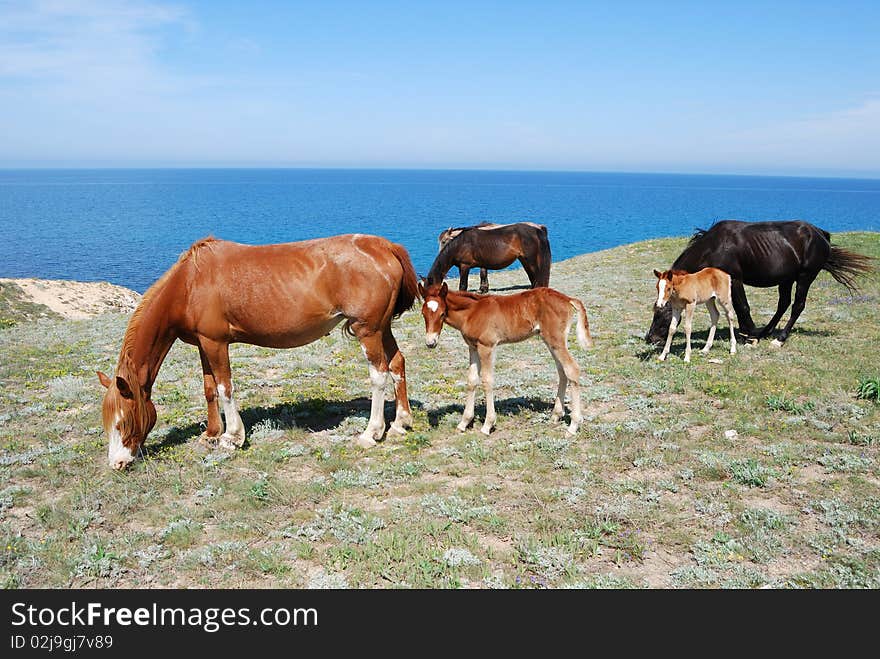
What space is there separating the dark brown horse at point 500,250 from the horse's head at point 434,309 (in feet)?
38.4

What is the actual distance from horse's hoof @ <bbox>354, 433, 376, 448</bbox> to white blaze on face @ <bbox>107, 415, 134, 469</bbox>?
10.3ft

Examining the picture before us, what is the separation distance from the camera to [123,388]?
294 inches

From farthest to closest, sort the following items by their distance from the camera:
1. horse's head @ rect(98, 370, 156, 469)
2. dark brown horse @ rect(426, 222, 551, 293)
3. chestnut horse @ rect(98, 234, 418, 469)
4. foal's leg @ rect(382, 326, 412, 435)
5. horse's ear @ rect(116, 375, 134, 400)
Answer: dark brown horse @ rect(426, 222, 551, 293)
foal's leg @ rect(382, 326, 412, 435)
chestnut horse @ rect(98, 234, 418, 469)
horse's head @ rect(98, 370, 156, 469)
horse's ear @ rect(116, 375, 134, 400)

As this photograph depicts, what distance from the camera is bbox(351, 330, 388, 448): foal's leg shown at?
8445mm

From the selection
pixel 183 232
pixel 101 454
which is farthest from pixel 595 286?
pixel 183 232

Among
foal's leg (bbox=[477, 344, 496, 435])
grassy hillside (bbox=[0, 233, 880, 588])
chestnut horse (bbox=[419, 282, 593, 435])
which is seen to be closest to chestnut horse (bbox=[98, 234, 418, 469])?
chestnut horse (bbox=[419, 282, 593, 435])

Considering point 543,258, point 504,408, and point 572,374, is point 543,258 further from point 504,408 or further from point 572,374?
point 572,374

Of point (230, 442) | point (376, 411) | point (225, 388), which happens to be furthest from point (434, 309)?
point (230, 442)

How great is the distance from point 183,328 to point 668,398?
8.11 metres

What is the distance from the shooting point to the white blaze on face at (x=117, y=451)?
299 inches

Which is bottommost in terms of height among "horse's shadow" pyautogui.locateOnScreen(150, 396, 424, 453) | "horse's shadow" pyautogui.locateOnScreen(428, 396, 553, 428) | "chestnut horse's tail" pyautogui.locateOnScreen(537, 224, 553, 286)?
"horse's shadow" pyautogui.locateOnScreen(150, 396, 424, 453)

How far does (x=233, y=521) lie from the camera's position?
21.1ft

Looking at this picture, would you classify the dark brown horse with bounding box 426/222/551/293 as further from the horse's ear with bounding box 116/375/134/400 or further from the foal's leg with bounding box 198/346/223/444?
the horse's ear with bounding box 116/375/134/400

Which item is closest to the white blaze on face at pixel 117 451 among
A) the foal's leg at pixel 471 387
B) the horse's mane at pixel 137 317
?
the horse's mane at pixel 137 317
